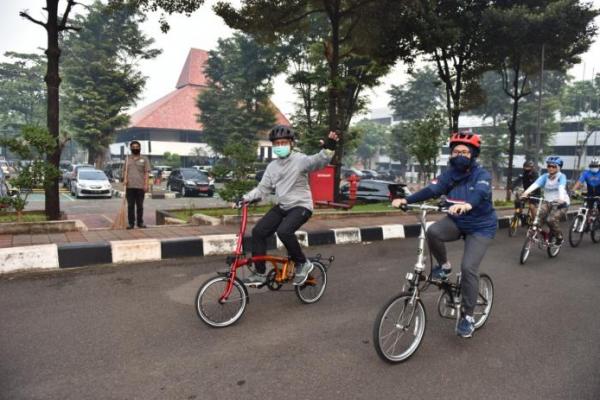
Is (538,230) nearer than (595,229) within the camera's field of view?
Yes

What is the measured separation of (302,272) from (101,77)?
3720 cm

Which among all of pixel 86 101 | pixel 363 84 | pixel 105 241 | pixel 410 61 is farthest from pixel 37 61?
pixel 105 241

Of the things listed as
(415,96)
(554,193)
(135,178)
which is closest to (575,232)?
(554,193)

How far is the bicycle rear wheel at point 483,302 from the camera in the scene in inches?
166

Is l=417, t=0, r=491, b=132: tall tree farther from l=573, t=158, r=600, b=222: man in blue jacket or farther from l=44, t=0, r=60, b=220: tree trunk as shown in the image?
l=44, t=0, r=60, b=220: tree trunk

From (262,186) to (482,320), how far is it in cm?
262

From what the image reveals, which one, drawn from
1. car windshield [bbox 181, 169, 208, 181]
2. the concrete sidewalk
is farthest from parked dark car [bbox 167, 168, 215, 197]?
the concrete sidewalk

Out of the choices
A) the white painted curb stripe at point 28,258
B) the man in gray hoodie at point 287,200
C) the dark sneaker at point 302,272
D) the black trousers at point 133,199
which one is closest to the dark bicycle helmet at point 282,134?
the man in gray hoodie at point 287,200

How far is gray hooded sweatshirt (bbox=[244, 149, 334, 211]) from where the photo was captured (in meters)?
4.61

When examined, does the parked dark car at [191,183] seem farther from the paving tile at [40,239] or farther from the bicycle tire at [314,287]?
the bicycle tire at [314,287]

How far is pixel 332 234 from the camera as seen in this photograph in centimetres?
859

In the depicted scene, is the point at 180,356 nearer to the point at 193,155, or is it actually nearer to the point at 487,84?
the point at 193,155

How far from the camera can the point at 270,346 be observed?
12.0 feet

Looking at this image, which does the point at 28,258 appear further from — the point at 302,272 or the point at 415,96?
the point at 415,96
